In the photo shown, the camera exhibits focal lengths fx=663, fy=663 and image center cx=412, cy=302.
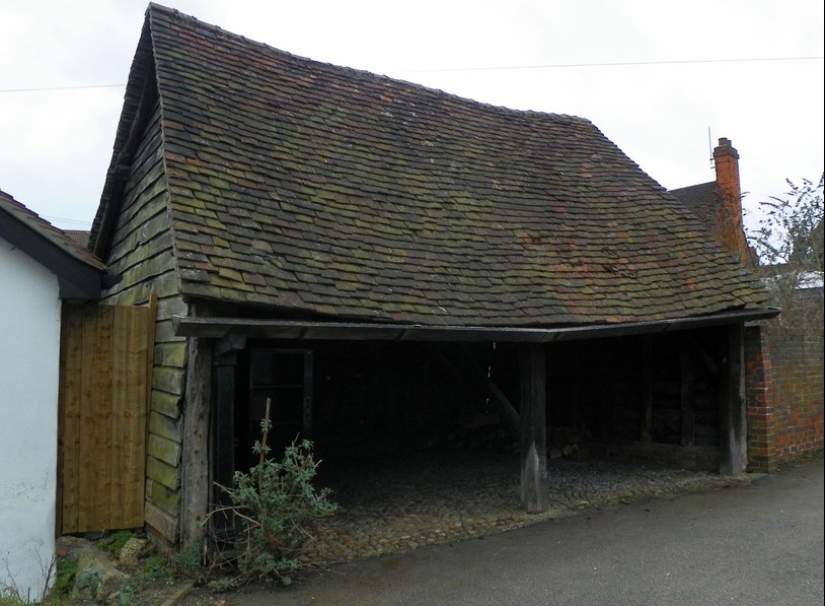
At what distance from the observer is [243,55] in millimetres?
8422

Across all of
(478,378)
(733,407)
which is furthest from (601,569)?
(733,407)

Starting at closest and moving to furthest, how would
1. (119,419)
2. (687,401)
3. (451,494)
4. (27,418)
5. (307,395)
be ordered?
(27,418), (119,419), (307,395), (451,494), (687,401)

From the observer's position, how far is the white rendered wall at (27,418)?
209 inches

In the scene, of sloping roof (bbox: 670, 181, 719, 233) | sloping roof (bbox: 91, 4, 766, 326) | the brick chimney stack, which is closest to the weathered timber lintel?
sloping roof (bbox: 91, 4, 766, 326)

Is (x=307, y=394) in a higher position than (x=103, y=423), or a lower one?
higher

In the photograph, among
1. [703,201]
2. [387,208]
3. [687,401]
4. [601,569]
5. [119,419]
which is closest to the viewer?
[601,569]

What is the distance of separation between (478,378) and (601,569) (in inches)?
93.8

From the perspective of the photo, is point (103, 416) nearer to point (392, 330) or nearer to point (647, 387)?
point (392, 330)

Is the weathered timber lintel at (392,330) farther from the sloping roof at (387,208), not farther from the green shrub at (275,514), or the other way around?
the green shrub at (275,514)

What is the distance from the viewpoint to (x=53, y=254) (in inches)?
218

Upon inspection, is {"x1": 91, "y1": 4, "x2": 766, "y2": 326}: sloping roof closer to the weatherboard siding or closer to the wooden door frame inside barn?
the wooden door frame inside barn

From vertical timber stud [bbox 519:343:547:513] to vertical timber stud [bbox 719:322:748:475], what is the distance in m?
3.05

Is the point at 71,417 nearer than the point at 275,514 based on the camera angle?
No

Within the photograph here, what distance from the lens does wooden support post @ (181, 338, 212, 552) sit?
5219mm
